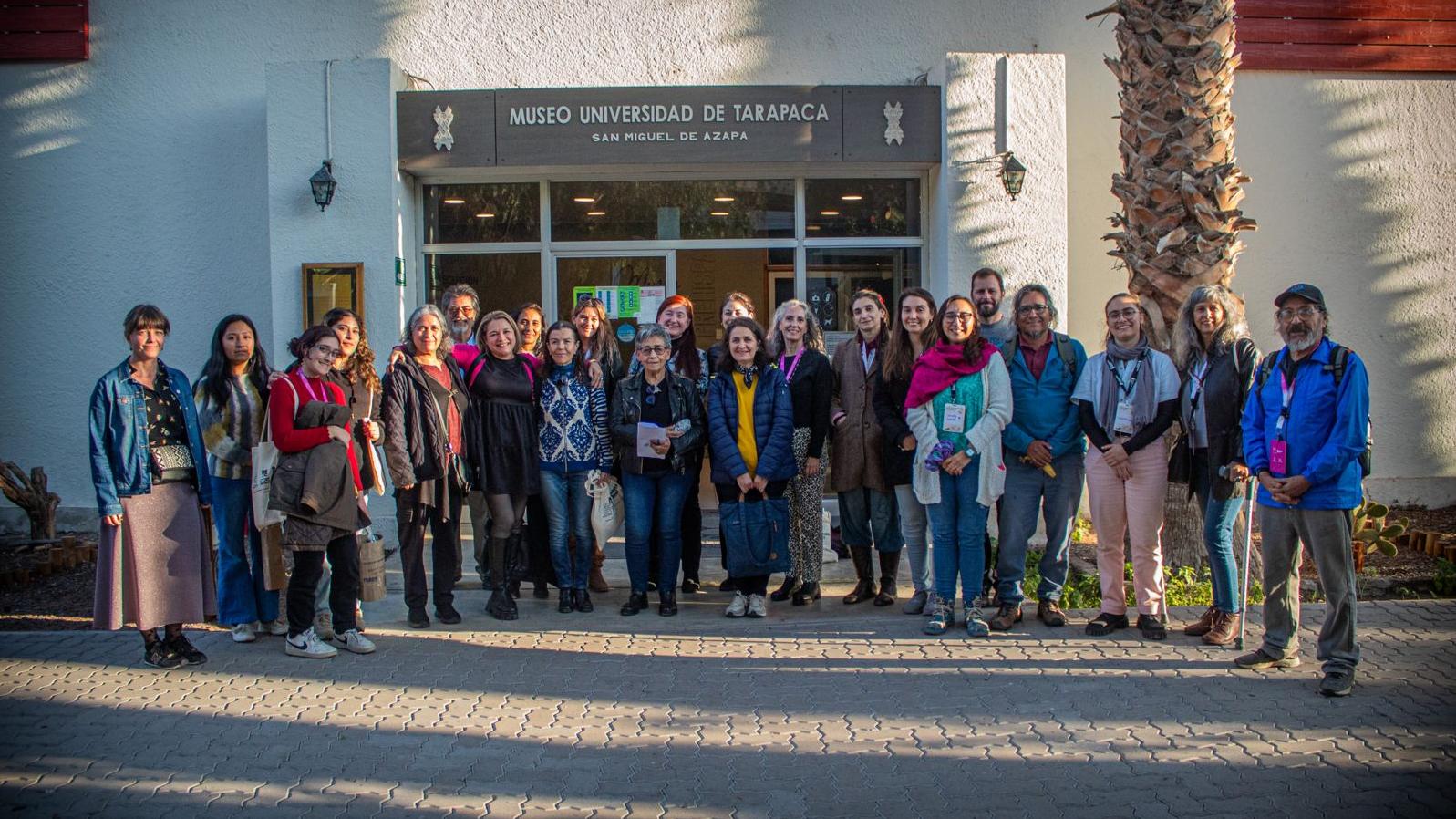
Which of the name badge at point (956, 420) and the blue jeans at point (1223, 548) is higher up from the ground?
the name badge at point (956, 420)

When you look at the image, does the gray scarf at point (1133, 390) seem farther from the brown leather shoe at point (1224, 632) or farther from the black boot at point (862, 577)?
the black boot at point (862, 577)

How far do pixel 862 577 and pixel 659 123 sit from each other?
→ 4.48 m

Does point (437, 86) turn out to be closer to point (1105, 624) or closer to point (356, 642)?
point (356, 642)

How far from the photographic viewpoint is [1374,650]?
20.2 feet

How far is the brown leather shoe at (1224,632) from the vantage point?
627cm

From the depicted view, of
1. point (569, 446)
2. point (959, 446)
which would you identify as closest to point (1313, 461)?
point (959, 446)

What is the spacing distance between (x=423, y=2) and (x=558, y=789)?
784 cm

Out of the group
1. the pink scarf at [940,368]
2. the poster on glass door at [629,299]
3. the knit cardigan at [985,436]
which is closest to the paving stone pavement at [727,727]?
Answer: the knit cardigan at [985,436]

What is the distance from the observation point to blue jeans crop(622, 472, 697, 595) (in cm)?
708

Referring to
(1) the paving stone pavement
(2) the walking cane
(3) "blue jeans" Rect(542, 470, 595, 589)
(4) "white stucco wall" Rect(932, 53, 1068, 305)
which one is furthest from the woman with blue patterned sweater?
(4) "white stucco wall" Rect(932, 53, 1068, 305)

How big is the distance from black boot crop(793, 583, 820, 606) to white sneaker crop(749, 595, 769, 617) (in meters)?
0.31

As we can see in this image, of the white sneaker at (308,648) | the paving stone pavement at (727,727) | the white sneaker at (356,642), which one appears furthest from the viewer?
the white sneaker at (356,642)

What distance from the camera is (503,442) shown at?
6.96 m

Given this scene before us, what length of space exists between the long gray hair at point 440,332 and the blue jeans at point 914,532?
2961 mm
